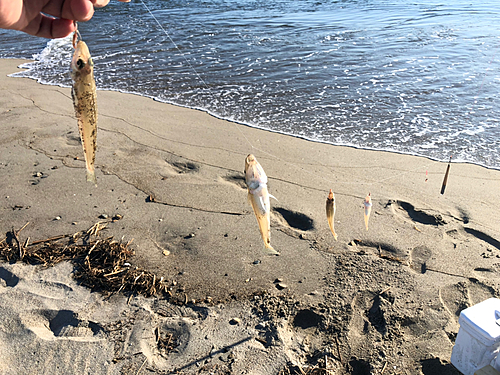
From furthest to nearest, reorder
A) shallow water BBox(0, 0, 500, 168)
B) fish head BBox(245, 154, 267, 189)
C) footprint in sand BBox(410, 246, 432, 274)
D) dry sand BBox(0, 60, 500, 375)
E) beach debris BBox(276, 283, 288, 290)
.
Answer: shallow water BBox(0, 0, 500, 168), footprint in sand BBox(410, 246, 432, 274), beach debris BBox(276, 283, 288, 290), dry sand BBox(0, 60, 500, 375), fish head BBox(245, 154, 267, 189)

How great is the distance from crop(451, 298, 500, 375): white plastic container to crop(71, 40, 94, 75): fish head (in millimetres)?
3422

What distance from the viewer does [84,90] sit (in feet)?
6.97

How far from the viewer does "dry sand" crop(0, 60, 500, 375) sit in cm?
352

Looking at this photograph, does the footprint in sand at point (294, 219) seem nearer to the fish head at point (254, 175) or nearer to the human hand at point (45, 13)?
the fish head at point (254, 175)

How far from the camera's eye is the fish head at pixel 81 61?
2018mm

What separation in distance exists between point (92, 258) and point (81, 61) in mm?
2900

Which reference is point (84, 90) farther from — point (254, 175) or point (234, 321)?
point (234, 321)

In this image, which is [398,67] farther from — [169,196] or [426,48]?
[169,196]

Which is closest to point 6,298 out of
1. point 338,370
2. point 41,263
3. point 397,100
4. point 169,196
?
point 41,263

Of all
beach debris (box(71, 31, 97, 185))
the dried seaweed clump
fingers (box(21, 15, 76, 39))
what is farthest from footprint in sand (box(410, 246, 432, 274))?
fingers (box(21, 15, 76, 39))

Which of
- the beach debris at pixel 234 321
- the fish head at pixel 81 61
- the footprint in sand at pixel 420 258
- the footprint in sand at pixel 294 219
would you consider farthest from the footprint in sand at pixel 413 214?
the fish head at pixel 81 61

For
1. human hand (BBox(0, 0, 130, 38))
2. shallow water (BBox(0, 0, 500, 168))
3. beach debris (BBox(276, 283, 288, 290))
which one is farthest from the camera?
shallow water (BBox(0, 0, 500, 168))

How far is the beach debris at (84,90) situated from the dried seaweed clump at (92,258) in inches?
85.4

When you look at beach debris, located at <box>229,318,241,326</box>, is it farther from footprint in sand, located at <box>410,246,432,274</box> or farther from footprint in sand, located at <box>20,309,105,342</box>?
footprint in sand, located at <box>410,246,432,274</box>
